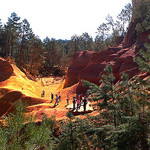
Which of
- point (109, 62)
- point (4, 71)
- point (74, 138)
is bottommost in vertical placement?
point (74, 138)

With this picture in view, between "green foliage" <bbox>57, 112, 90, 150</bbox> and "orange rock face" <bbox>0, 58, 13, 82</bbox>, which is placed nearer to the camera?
"green foliage" <bbox>57, 112, 90, 150</bbox>

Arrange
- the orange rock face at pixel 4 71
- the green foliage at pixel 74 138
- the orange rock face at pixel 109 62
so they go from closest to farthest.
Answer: the green foliage at pixel 74 138, the orange rock face at pixel 109 62, the orange rock face at pixel 4 71

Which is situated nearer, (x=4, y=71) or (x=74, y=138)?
(x=74, y=138)

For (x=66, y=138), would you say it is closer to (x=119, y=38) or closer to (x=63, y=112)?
(x=63, y=112)

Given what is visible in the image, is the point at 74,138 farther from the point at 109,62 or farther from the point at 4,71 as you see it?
the point at 4,71

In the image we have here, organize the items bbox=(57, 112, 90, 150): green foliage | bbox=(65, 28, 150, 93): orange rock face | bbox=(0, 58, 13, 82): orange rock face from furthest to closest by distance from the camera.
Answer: bbox=(0, 58, 13, 82): orange rock face, bbox=(65, 28, 150, 93): orange rock face, bbox=(57, 112, 90, 150): green foliage

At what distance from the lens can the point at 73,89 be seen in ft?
92.3

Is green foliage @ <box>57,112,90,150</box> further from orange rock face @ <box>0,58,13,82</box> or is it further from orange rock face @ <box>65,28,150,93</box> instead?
orange rock face @ <box>0,58,13,82</box>

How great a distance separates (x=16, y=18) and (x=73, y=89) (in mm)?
30808

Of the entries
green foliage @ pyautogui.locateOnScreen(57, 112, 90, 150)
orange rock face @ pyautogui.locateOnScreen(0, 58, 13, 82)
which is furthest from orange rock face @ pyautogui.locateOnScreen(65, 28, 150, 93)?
orange rock face @ pyautogui.locateOnScreen(0, 58, 13, 82)

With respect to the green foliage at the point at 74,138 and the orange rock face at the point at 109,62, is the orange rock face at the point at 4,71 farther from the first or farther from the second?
the green foliage at the point at 74,138

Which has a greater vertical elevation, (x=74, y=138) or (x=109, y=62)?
(x=109, y=62)

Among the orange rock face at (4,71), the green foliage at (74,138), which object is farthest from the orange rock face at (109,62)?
the orange rock face at (4,71)

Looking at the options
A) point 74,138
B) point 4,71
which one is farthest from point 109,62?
point 4,71
